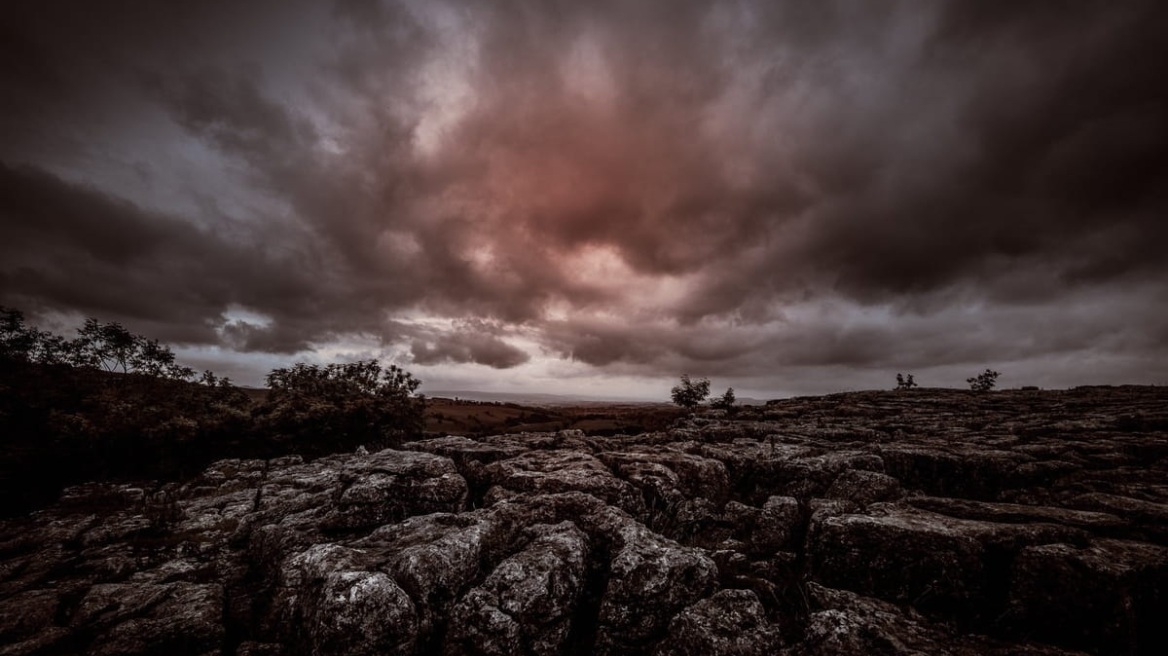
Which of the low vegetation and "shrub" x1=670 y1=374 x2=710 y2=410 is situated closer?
the low vegetation

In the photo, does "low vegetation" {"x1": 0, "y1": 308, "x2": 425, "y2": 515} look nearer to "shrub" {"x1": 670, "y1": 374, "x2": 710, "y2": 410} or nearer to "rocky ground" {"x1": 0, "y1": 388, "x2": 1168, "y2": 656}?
"rocky ground" {"x1": 0, "y1": 388, "x2": 1168, "y2": 656}

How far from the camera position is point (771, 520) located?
13.0 metres

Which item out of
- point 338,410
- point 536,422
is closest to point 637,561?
point 338,410

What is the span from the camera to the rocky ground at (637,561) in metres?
8.09

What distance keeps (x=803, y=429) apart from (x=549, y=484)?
864 inches

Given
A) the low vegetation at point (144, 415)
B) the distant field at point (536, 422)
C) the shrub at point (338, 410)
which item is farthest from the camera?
the distant field at point (536, 422)

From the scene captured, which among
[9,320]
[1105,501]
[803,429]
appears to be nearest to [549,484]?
[1105,501]

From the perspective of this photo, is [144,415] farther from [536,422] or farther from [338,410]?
[536,422]

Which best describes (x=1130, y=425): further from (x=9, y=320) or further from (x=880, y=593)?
(x=9, y=320)

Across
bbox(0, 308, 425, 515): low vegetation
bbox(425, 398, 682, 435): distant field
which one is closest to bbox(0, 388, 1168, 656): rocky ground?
bbox(0, 308, 425, 515): low vegetation

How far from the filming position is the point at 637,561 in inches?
383

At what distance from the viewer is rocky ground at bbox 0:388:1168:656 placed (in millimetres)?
8094

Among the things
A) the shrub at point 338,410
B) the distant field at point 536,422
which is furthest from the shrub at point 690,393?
the shrub at point 338,410

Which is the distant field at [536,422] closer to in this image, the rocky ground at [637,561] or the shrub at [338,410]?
the shrub at [338,410]
